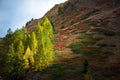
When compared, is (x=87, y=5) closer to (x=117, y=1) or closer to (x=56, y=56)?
(x=117, y=1)

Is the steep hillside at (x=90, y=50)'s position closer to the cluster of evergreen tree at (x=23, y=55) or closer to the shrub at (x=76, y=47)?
the shrub at (x=76, y=47)

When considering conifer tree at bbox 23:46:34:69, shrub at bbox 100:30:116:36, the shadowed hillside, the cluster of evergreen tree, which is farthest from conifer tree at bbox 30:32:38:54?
shrub at bbox 100:30:116:36

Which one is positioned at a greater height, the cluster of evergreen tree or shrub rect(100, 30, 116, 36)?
shrub rect(100, 30, 116, 36)

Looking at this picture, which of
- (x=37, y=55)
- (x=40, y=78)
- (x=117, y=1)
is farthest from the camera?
(x=117, y=1)

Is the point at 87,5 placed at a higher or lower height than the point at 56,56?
higher

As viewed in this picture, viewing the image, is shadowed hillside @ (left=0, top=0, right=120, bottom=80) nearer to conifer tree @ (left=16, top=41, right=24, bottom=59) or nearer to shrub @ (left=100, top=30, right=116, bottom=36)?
shrub @ (left=100, top=30, right=116, bottom=36)

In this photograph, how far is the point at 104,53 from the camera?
289 ft

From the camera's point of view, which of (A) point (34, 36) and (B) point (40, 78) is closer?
(B) point (40, 78)

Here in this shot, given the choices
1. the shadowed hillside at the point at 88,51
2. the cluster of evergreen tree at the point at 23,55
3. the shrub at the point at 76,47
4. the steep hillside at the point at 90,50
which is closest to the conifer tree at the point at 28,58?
the cluster of evergreen tree at the point at 23,55

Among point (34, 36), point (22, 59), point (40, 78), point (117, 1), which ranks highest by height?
point (117, 1)

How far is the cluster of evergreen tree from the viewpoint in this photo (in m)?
78.6

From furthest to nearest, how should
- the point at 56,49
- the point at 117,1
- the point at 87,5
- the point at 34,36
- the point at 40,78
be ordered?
the point at 87,5
the point at 117,1
the point at 56,49
the point at 34,36
the point at 40,78

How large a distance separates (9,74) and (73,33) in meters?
44.0

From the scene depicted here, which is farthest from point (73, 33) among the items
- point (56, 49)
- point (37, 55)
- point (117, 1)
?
point (117, 1)
